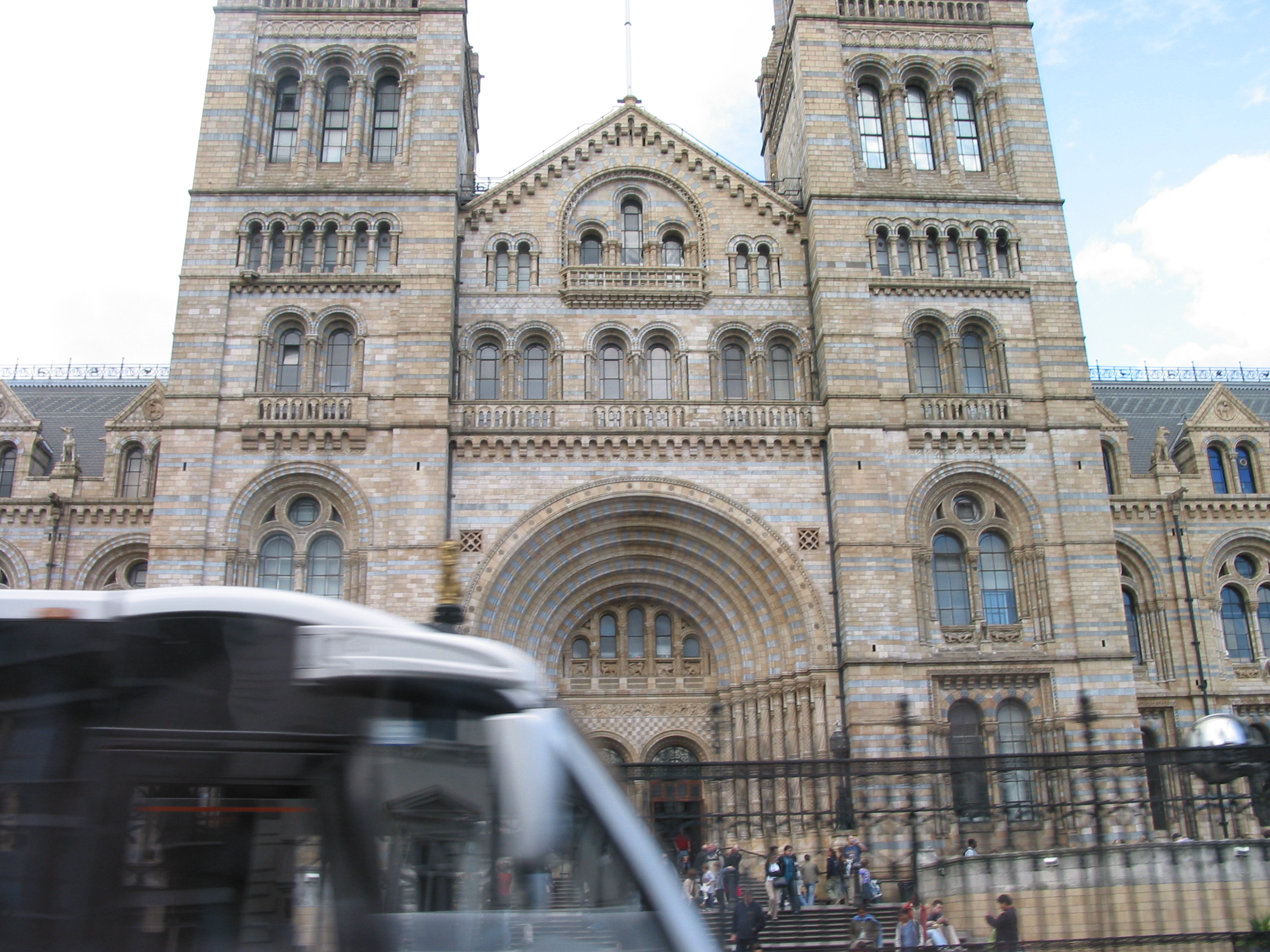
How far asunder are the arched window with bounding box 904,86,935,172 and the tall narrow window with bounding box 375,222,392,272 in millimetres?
14134

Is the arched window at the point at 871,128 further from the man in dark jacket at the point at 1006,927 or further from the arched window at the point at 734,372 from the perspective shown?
the man in dark jacket at the point at 1006,927

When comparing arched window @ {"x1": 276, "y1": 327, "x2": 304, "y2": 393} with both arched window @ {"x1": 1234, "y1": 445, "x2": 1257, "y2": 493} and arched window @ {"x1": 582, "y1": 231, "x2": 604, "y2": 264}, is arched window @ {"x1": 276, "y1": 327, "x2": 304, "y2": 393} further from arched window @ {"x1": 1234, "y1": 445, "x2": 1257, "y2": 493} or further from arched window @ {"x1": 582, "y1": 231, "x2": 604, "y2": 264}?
arched window @ {"x1": 1234, "y1": 445, "x2": 1257, "y2": 493}

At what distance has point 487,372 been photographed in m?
27.7

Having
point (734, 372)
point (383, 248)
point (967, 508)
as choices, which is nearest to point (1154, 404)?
point (967, 508)

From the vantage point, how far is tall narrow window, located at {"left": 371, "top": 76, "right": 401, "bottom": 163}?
28.8 meters

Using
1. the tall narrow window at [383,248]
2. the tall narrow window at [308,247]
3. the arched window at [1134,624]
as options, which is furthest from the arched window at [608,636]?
the arched window at [1134,624]

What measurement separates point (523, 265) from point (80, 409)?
19.3 metres

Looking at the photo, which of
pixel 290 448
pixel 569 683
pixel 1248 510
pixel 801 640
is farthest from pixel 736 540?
pixel 1248 510

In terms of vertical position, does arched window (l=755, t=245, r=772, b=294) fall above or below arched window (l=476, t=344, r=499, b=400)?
above

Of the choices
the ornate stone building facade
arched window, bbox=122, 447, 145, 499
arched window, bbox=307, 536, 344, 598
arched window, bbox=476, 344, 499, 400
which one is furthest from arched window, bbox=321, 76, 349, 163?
arched window, bbox=122, 447, 145, 499

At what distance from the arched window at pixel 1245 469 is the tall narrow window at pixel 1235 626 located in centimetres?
342

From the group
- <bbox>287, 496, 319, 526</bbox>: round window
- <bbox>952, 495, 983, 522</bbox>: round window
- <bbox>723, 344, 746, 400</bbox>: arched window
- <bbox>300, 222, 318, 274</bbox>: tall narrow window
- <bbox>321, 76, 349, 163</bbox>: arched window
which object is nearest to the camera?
<bbox>287, 496, 319, 526</bbox>: round window

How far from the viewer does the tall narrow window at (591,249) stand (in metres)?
28.8

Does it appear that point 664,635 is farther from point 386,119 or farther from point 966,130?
point 966,130
